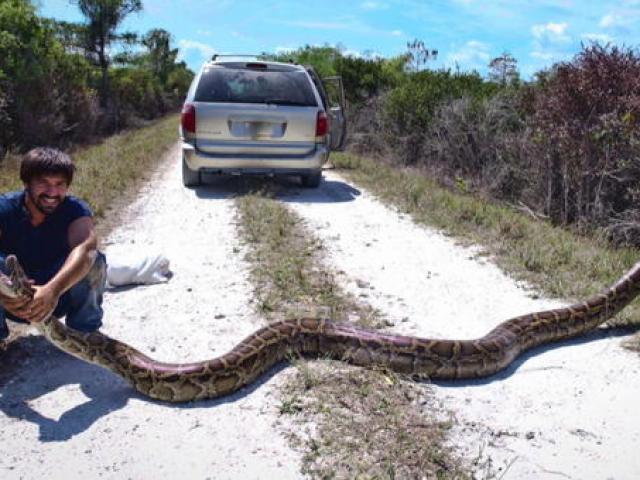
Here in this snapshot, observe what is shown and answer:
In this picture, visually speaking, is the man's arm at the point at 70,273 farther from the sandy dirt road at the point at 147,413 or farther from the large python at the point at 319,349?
the sandy dirt road at the point at 147,413

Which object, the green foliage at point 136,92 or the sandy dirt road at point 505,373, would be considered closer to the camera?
the sandy dirt road at point 505,373

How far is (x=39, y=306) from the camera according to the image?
162 inches

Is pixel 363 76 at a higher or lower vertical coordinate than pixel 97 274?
higher

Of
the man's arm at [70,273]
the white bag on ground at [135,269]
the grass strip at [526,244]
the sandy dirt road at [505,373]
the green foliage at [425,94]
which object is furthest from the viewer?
the green foliage at [425,94]

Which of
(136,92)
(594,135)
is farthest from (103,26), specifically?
(594,135)

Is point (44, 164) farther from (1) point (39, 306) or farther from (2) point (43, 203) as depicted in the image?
(1) point (39, 306)

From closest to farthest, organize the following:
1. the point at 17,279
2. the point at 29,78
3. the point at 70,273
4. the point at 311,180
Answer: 1. the point at 17,279
2. the point at 70,273
3. the point at 311,180
4. the point at 29,78

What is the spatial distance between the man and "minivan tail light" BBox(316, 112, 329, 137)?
7324 mm

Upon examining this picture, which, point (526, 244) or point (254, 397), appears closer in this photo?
point (254, 397)

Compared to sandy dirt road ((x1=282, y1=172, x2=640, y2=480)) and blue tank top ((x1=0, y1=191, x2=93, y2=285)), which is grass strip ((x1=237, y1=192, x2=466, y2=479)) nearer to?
sandy dirt road ((x1=282, y1=172, x2=640, y2=480))

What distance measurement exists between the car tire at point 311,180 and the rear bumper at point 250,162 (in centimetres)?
39

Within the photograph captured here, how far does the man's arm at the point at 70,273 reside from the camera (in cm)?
412

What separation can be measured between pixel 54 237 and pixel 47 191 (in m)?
0.45

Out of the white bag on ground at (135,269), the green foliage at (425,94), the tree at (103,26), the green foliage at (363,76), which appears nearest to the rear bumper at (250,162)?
the white bag on ground at (135,269)
